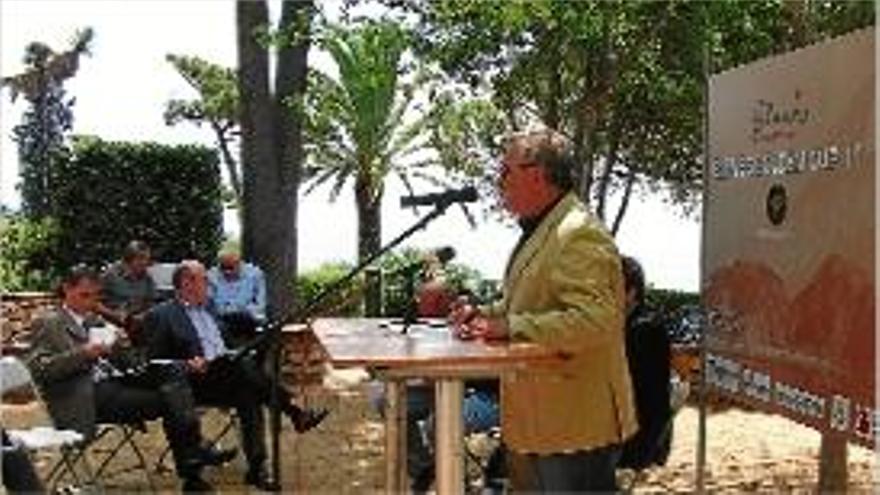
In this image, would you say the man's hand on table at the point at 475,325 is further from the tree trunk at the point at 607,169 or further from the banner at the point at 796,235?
the tree trunk at the point at 607,169

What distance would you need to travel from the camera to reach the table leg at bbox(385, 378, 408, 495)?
164 inches

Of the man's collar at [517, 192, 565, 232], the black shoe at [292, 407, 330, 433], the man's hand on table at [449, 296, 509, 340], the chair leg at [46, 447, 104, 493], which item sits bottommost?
the chair leg at [46, 447, 104, 493]

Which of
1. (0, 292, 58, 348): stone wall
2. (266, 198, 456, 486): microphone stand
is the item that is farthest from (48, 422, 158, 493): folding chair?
(0, 292, 58, 348): stone wall

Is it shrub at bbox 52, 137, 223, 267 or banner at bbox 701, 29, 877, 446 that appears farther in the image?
shrub at bbox 52, 137, 223, 267

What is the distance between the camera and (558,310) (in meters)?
3.65

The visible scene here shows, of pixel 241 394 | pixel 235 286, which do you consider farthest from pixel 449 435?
pixel 235 286

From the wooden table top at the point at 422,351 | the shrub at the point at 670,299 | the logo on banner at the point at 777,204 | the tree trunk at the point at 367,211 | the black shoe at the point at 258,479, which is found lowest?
the black shoe at the point at 258,479

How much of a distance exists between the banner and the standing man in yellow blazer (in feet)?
4.34

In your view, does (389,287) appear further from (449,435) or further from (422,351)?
(422,351)

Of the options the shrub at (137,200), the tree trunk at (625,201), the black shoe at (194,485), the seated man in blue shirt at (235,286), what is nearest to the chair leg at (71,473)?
the black shoe at (194,485)

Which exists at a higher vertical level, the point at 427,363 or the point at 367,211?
the point at 367,211

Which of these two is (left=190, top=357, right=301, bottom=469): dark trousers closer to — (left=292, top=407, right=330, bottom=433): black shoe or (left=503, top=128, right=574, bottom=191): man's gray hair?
(left=292, top=407, right=330, bottom=433): black shoe

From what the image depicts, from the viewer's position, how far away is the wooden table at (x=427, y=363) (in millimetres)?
3342

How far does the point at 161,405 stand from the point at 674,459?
302 cm
